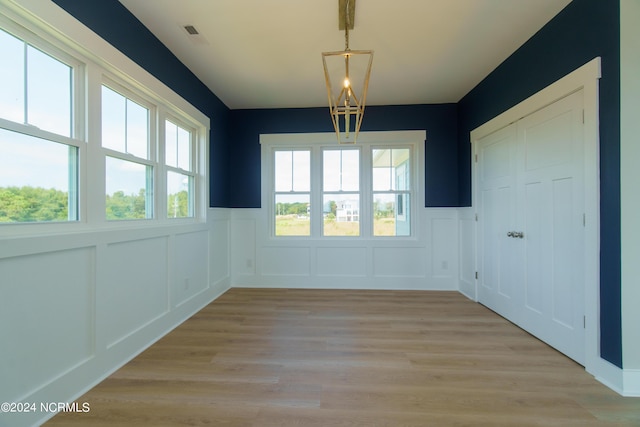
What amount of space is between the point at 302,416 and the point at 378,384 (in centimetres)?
55

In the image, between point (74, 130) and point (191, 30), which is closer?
point (74, 130)

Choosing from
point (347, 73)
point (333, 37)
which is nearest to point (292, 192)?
point (333, 37)

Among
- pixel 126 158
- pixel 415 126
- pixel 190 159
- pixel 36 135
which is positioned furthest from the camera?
pixel 415 126

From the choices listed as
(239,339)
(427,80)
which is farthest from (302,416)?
(427,80)

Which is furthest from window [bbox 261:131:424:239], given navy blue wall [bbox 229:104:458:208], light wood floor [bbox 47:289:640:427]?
light wood floor [bbox 47:289:640:427]

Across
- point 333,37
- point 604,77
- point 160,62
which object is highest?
point 333,37

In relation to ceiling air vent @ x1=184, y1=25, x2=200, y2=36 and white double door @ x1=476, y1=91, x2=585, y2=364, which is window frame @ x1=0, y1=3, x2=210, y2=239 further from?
white double door @ x1=476, y1=91, x2=585, y2=364

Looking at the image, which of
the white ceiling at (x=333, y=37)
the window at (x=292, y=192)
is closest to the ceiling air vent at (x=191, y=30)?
the white ceiling at (x=333, y=37)

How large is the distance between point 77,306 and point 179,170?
1.62 m

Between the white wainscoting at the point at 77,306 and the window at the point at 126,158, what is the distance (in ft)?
0.70

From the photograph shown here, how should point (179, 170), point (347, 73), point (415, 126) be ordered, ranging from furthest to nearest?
point (415, 126)
point (179, 170)
point (347, 73)

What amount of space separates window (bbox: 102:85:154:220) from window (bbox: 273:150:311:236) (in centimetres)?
193

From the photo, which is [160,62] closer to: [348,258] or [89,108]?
[89,108]

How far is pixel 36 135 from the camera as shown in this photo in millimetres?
1523
